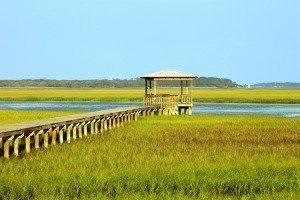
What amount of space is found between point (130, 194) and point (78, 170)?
267cm

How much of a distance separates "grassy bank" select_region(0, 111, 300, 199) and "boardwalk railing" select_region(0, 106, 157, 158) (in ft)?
1.83

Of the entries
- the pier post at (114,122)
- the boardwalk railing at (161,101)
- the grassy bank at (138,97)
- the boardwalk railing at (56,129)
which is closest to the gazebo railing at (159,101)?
the boardwalk railing at (161,101)

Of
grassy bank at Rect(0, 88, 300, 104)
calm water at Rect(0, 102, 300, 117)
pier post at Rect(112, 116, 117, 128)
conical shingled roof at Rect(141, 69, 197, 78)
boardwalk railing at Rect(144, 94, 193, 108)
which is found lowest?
grassy bank at Rect(0, 88, 300, 104)

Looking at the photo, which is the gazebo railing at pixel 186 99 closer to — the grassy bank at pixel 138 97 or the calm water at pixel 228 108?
the calm water at pixel 228 108

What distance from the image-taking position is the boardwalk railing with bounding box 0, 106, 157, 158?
62.6 ft

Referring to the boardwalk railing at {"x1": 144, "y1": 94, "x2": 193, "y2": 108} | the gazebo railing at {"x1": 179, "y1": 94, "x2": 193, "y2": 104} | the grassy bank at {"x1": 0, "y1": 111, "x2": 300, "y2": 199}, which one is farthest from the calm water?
the grassy bank at {"x1": 0, "y1": 111, "x2": 300, "y2": 199}

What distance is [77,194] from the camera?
13.1 m

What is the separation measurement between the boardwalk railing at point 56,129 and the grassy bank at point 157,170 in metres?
0.56

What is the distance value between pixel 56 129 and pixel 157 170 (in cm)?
838

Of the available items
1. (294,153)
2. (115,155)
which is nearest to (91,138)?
(115,155)

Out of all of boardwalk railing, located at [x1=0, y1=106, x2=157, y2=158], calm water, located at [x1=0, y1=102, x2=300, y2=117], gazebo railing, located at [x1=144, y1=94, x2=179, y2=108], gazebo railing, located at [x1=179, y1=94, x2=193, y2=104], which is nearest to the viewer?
boardwalk railing, located at [x1=0, y1=106, x2=157, y2=158]

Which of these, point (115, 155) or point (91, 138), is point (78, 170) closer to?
point (115, 155)

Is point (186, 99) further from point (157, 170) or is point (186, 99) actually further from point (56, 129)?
point (157, 170)

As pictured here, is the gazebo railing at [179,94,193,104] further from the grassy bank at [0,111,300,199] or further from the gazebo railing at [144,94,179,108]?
the grassy bank at [0,111,300,199]
